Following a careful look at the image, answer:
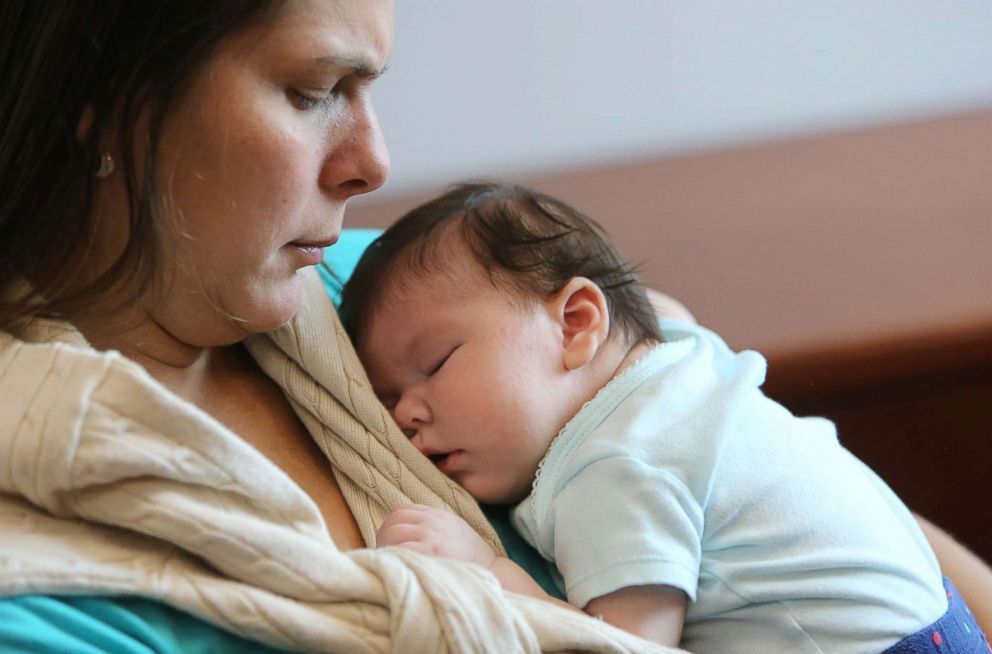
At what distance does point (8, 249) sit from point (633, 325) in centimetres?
60

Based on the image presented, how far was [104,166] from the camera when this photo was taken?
87 cm

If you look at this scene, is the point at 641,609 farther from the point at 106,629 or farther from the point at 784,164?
the point at 784,164

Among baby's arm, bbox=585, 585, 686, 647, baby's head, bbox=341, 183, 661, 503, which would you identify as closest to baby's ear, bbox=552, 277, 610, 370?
baby's head, bbox=341, 183, 661, 503

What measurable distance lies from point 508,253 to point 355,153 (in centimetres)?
21

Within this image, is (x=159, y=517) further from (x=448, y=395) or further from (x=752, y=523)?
(x=752, y=523)

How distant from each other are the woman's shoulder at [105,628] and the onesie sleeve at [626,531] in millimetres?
278

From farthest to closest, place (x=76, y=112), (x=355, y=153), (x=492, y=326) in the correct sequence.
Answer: (x=492, y=326)
(x=355, y=153)
(x=76, y=112)

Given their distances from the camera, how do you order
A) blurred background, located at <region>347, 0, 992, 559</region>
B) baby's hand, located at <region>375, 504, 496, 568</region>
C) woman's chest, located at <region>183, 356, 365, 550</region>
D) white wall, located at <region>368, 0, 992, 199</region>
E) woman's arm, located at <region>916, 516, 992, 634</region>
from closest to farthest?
1. baby's hand, located at <region>375, 504, 496, 568</region>
2. woman's chest, located at <region>183, 356, 365, 550</region>
3. woman's arm, located at <region>916, 516, 992, 634</region>
4. blurred background, located at <region>347, 0, 992, 559</region>
5. white wall, located at <region>368, 0, 992, 199</region>

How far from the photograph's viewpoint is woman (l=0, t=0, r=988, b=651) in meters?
0.73

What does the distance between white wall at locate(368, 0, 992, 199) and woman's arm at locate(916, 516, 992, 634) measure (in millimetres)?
1198

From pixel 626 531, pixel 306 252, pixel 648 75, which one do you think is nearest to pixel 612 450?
pixel 626 531

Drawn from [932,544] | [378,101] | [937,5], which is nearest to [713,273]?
[932,544]

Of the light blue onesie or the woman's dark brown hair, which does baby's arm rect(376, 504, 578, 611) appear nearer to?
the light blue onesie

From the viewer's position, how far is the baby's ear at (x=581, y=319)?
41.7 inches
